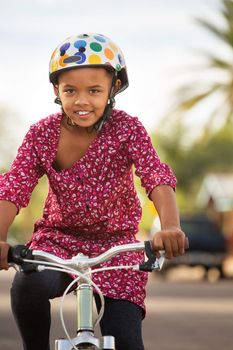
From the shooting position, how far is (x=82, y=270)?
172 inches

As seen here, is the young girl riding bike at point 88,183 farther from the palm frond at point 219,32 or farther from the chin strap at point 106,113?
the palm frond at point 219,32

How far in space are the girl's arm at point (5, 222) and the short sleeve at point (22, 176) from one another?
26 mm

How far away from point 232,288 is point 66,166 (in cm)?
2157

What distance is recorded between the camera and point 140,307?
505 cm

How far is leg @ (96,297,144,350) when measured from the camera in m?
4.85

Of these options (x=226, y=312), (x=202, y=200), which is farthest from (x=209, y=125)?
(x=202, y=200)

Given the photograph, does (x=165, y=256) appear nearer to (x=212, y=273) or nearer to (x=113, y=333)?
(x=113, y=333)

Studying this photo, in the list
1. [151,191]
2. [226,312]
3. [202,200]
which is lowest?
[151,191]

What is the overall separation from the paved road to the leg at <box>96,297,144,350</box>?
20.1 ft

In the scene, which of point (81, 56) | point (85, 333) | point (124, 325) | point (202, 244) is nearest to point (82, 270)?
point (85, 333)

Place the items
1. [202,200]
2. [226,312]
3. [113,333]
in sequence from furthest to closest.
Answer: [202,200] → [226,312] → [113,333]

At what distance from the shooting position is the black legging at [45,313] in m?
4.74

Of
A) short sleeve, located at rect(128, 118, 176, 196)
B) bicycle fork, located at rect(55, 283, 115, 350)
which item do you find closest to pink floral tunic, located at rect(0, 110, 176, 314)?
short sleeve, located at rect(128, 118, 176, 196)

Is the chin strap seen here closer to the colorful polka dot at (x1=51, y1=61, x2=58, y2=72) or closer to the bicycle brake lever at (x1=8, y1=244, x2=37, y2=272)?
the colorful polka dot at (x1=51, y1=61, x2=58, y2=72)
